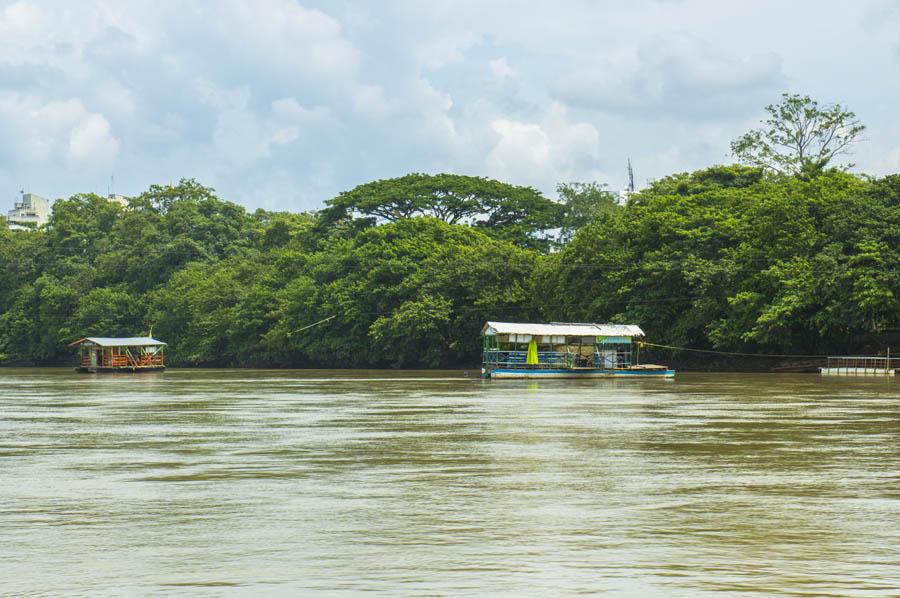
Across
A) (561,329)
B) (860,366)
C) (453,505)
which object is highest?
(561,329)

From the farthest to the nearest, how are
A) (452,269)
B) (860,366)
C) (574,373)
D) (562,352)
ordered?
(452,269), (562,352), (860,366), (574,373)

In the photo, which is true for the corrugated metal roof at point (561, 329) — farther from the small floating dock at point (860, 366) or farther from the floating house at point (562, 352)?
the small floating dock at point (860, 366)

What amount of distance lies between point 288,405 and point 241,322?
59.7 metres

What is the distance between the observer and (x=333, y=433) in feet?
76.8

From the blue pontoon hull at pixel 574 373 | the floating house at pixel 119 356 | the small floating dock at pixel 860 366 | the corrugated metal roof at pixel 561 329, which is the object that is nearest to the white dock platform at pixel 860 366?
the small floating dock at pixel 860 366

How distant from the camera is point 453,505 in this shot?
521 inches

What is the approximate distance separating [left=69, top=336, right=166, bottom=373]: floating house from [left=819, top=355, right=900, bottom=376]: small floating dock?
39.9 meters

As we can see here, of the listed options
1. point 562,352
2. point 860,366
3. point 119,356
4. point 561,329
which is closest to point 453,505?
point 561,329

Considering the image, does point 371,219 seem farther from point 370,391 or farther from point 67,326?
point 370,391

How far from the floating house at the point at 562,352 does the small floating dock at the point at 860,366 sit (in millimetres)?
7530

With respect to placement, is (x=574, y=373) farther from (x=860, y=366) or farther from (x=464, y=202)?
(x=464, y=202)

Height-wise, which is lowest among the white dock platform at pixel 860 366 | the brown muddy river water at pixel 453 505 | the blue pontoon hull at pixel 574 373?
the brown muddy river water at pixel 453 505

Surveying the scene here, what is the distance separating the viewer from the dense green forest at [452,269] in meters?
59.6

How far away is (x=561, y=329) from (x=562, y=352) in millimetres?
1746
